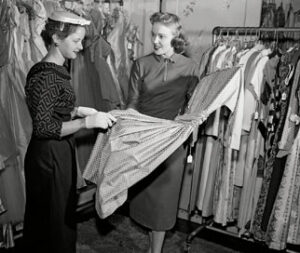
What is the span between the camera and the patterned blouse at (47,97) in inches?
63.9

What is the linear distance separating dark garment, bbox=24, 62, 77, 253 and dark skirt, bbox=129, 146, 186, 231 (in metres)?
0.50

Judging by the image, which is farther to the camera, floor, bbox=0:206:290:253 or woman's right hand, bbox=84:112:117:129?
floor, bbox=0:206:290:253

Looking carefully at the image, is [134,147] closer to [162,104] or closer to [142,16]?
[162,104]

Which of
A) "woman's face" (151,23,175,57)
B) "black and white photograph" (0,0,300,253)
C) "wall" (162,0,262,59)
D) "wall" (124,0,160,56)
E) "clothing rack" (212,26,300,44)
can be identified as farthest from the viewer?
"wall" (124,0,160,56)

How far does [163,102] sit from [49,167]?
0.80 m

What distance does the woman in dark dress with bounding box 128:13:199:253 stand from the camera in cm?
217

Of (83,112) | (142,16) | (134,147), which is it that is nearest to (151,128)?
(134,147)

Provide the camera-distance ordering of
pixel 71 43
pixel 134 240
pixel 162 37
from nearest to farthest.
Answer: pixel 71 43, pixel 162 37, pixel 134 240

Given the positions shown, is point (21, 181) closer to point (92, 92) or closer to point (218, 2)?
point (92, 92)

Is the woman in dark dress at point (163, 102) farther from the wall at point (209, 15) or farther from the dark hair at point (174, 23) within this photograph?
the wall at point (209, 15)

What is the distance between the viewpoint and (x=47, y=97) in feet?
5.32

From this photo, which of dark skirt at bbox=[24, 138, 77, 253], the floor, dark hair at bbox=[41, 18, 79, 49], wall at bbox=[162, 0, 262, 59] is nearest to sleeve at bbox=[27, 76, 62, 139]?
dark skirt at bbox=[24, 138, 77, 253]

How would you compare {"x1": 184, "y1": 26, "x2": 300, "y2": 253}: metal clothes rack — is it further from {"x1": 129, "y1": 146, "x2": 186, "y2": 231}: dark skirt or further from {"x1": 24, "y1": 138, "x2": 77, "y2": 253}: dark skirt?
{"x1": 24, "y1": 138, "x2": 77, "y2": 253}: dark skirt

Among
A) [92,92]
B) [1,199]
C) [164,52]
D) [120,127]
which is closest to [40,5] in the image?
[92,92]
